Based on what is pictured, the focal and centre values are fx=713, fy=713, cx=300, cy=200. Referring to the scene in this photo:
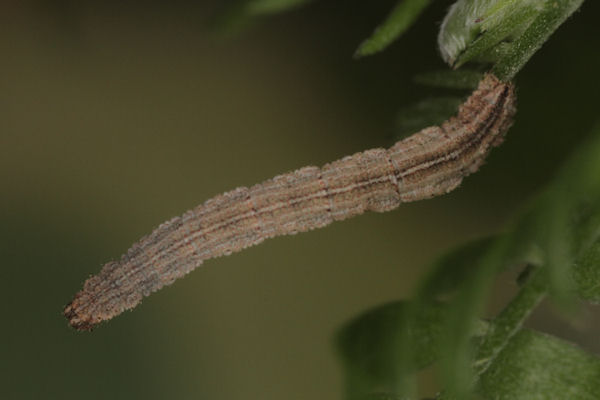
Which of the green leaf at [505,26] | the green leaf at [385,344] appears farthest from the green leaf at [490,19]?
the green leaf at [385,344]

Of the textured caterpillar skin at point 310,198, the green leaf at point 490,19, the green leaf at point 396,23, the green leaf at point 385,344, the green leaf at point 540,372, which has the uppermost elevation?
the green leaf at point 396,23

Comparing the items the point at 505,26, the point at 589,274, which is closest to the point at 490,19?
the point at 505,26

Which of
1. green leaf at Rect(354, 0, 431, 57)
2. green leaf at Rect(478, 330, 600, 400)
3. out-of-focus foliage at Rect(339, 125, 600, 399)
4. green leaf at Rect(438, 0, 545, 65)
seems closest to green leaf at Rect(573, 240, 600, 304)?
out-of-focus foliage at Rect(339, 125, 600, 399)

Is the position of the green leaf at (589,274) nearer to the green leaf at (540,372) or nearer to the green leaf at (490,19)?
the green leaf at (540,372)

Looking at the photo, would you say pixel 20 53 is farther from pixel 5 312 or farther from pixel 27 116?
pixel 5 312

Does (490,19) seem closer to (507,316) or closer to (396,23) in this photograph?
(396,23)

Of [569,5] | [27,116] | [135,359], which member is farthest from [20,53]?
[569,5]
